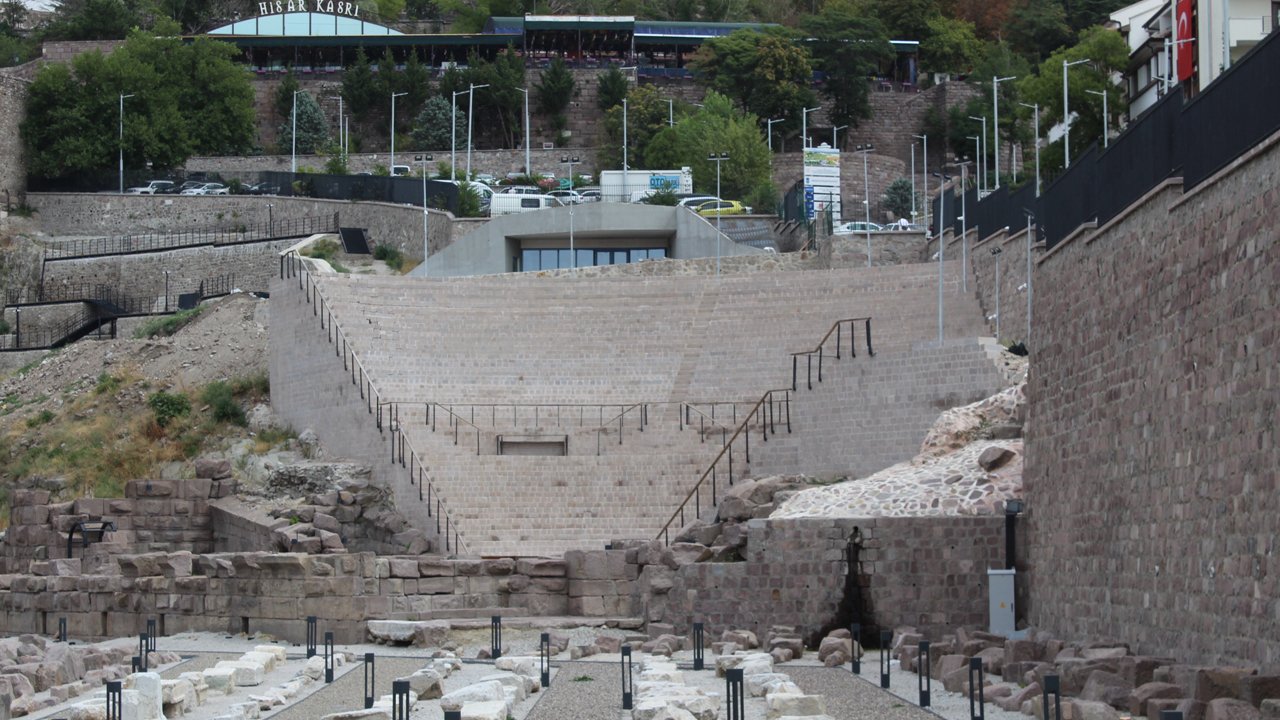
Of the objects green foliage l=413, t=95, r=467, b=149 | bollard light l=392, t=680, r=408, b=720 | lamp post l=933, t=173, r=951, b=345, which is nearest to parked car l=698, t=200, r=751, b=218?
lamp post l=933, t=173, r=951, b=345

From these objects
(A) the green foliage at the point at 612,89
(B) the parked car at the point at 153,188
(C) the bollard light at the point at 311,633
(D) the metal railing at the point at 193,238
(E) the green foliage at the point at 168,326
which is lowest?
(C) the bollard light at the point at 311,633

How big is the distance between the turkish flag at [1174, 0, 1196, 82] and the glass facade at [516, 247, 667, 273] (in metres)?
22.3

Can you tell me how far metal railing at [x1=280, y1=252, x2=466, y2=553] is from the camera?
108ft

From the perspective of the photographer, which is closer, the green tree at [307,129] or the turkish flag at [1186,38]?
the turkish flag at [1186,38]

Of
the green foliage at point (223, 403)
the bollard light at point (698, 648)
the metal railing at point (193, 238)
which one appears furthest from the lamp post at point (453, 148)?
the bollard light at point (698, 648)

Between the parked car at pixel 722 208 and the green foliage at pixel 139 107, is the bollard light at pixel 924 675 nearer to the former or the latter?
the parked car at pixel 722 208

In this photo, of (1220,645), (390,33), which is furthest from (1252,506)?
(390,33)

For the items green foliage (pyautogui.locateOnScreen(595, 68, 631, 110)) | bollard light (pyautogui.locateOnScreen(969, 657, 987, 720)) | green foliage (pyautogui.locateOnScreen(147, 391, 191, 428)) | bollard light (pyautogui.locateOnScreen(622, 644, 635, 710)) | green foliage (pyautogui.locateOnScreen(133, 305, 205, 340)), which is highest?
green foliage (pyautogui.locateOnScreen(595, 68, 631, 110))

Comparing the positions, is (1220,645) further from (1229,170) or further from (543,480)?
(543,480)

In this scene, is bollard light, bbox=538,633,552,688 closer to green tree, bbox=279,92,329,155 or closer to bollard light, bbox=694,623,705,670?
bollard light, bbox=694,623,705,670

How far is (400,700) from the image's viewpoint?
16703 mm

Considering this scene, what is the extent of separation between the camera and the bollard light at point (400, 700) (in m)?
16.4

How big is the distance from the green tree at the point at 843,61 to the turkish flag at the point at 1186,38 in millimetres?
46748

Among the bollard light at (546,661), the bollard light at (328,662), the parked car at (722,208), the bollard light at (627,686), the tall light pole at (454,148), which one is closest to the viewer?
the bollard light at (627,686)
